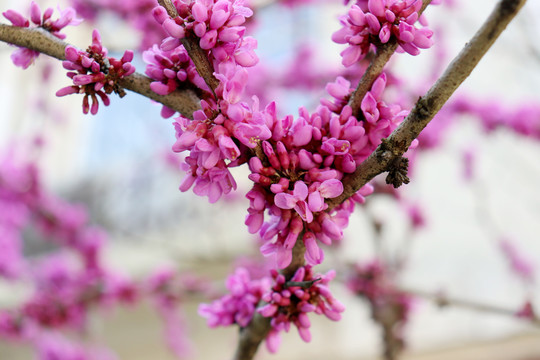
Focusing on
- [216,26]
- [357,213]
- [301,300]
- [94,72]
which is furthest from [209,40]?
[357,213]

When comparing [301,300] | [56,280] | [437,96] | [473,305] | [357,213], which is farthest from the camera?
[357,213]

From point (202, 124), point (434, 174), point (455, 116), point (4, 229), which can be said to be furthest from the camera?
point (434, 174)

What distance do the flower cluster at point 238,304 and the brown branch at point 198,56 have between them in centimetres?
28

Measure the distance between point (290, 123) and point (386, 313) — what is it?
0.90 meters

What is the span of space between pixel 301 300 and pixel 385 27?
1.00 ft

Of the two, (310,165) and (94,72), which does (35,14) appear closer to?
(94,72)

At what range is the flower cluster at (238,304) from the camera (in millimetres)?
606

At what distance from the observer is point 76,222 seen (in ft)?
5.64

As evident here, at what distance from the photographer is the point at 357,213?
2984 millimetres

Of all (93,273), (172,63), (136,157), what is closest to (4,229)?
(93,273)

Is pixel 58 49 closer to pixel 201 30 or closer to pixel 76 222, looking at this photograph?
pixel 201 30

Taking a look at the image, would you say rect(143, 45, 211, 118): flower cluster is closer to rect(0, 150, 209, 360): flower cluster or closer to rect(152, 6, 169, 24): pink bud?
rect(152, 6, 169, 24): pink bud

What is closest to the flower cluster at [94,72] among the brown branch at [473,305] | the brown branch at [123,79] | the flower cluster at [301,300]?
the brown branch at [123,79]

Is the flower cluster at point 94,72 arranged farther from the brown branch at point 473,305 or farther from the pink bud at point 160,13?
the brown branch at point 473,305
